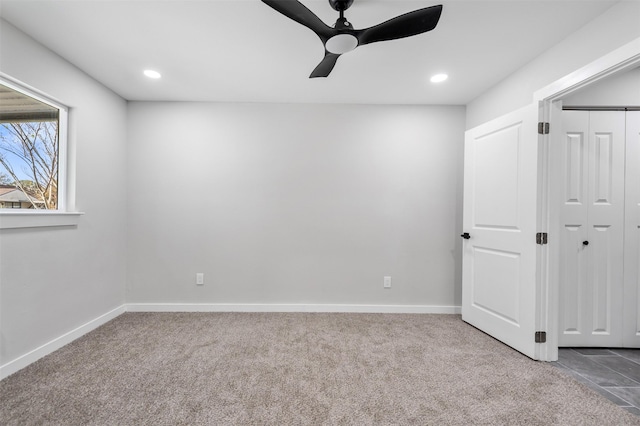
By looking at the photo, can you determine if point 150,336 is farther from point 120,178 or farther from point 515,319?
point 515,319

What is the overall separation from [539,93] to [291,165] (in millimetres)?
2329

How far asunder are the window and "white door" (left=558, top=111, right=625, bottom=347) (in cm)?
424

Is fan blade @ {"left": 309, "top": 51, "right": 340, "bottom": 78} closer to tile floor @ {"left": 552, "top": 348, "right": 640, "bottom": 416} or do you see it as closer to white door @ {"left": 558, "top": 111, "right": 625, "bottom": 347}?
white door @ {"left": 558, "top": 111, "right": 625, "bottom": 347}

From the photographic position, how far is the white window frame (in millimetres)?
1904

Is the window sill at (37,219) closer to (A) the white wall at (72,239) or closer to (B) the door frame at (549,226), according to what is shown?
(A) the white wall at (72,239)

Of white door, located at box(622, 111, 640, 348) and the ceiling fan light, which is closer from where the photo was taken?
the ceiling fan light

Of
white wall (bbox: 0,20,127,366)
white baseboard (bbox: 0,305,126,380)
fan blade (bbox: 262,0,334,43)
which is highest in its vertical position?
fan blade (bbox: 262,0,334,43)

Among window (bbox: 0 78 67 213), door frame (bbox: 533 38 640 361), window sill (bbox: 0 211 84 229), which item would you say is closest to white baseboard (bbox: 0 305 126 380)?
window sill (bbox: 0 211 84 229)

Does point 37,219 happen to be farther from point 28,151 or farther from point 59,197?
point 28,151

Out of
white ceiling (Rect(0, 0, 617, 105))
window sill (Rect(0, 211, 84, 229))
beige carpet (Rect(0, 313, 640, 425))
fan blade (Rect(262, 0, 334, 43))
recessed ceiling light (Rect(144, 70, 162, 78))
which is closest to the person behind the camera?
fan blade (Rect(262, 0, 334, 43))

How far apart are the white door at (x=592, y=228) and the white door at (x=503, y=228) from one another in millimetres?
387

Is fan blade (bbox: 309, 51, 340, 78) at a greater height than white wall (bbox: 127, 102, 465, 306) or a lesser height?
greater

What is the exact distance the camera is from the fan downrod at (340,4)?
1.55m

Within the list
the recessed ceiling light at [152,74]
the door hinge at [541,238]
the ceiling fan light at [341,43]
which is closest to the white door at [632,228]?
the door hinge at [541,238]
